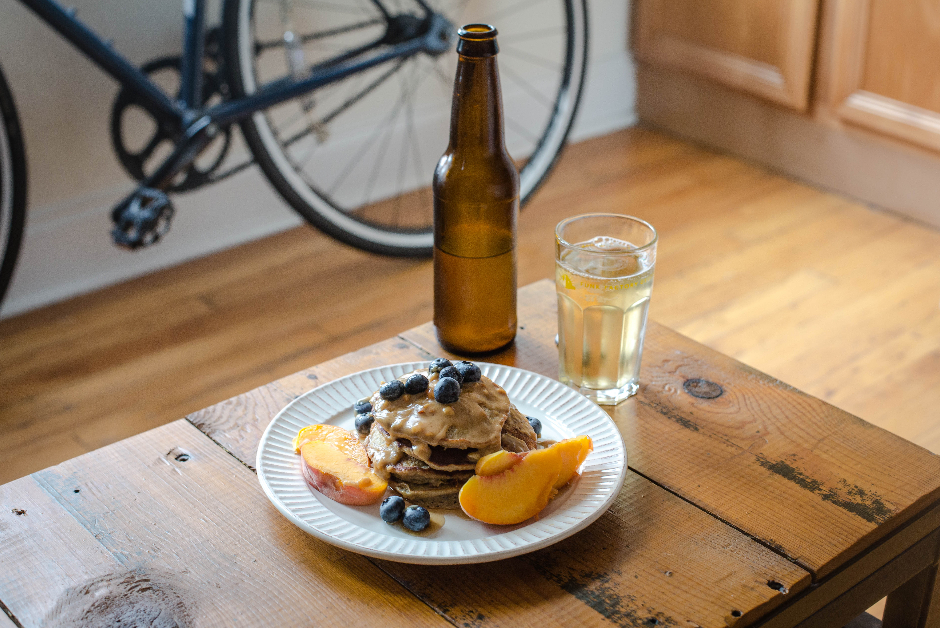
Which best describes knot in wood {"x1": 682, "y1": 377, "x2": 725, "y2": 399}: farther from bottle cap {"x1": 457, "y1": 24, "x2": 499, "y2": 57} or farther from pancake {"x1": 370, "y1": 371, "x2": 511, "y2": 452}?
bottle cap {"x1": 457, "y1": 24, "x2": 499, "y2": 57}

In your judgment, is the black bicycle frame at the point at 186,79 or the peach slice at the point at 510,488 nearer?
the peach slice at the point at 510,488

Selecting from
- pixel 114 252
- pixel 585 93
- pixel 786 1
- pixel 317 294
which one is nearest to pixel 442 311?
pixel 317 294

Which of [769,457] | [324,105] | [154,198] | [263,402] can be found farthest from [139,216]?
[769,457]

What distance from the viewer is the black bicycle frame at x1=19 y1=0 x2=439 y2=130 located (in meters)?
1.64

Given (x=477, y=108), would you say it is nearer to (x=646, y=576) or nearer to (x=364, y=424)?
(x=364, y=424)

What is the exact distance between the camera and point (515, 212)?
966 millimetres

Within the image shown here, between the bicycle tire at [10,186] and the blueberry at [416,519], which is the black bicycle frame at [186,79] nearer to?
the bicycle tire at [10,186]

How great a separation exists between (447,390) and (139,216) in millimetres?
1137

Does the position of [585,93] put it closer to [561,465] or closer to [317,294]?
[317,294]

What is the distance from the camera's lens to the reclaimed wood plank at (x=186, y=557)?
682 mm

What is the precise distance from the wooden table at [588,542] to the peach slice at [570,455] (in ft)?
0.15

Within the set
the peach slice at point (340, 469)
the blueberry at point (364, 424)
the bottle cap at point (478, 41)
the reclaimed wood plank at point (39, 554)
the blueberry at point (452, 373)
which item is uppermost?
the bottle cap at point (478, 41)

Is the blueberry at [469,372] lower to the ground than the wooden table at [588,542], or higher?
higher

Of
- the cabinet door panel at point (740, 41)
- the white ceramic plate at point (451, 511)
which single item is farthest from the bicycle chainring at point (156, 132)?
the cabinet door panel at point (740, 41)
